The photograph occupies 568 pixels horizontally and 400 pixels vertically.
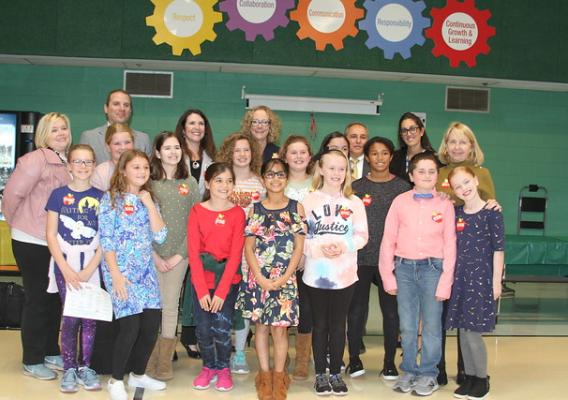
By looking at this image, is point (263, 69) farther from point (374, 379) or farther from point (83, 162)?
point (374, 379)

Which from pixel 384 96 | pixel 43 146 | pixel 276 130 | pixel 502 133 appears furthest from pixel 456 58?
pixel 43 146

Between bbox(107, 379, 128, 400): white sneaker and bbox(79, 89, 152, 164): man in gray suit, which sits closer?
bbox(107, 379, 128, 400): white sneaker

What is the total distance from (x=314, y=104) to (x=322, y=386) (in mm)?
4463

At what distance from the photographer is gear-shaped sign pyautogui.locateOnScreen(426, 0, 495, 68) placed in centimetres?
647

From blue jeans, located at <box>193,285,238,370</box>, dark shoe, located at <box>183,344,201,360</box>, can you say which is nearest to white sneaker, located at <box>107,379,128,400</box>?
blue jeans, located at <box>193,285,238,370</box>

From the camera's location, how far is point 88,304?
3.05 metres

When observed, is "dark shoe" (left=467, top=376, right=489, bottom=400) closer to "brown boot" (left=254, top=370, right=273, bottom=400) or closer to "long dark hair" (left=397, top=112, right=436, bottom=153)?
"brown boot" (left=254, top=370, right=273, bottom=400)

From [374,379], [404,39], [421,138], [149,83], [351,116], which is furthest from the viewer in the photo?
[351,116]

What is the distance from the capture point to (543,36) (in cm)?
679

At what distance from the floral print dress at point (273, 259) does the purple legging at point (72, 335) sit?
85 cm

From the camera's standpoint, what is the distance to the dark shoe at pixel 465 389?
3.20m

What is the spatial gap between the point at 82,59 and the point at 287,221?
4.23 m

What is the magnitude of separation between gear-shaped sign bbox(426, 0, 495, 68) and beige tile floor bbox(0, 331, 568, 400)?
11.4ft

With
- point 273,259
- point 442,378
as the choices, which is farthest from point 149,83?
point 442,378
